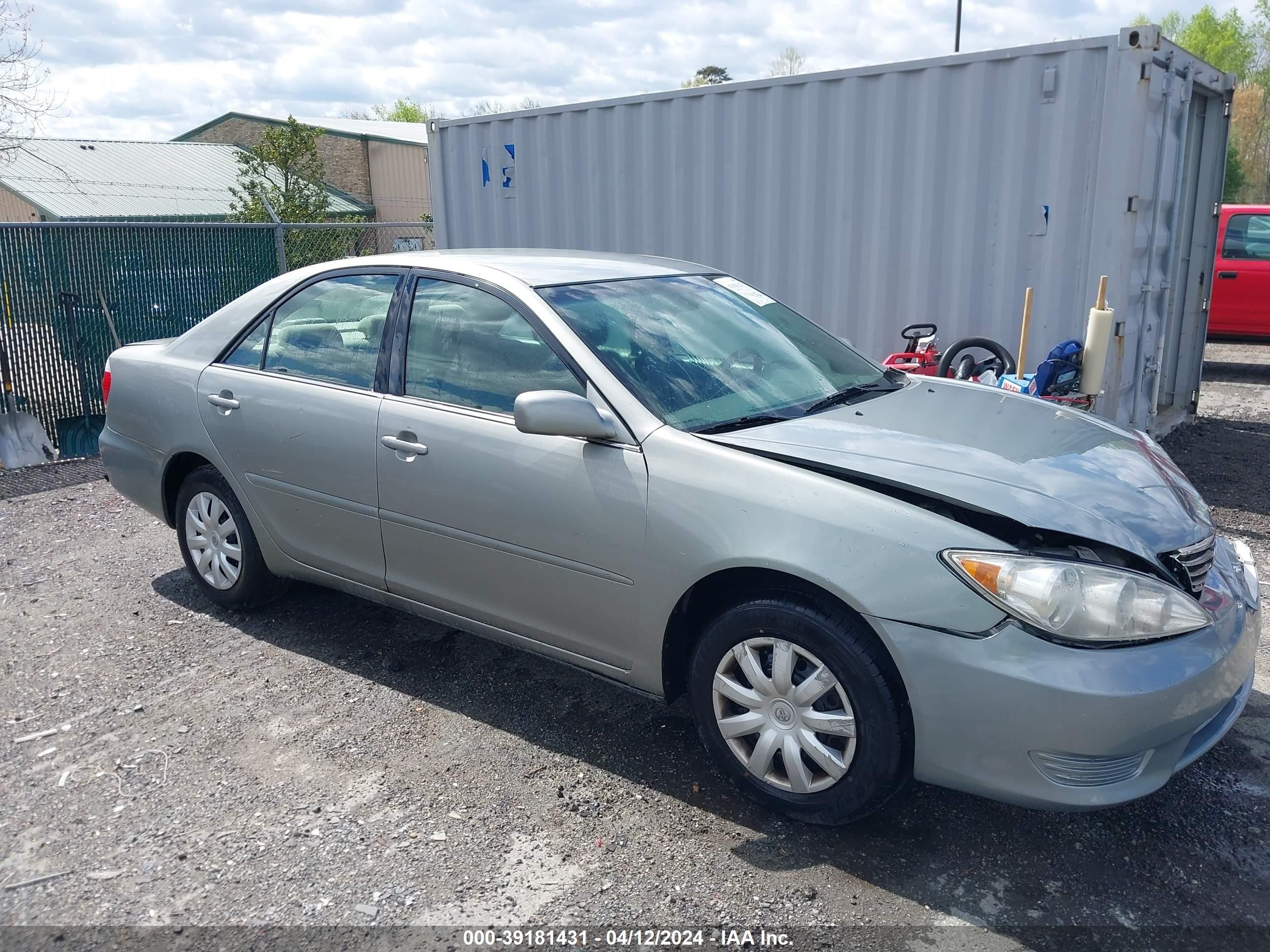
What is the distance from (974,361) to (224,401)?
4777 millimetres

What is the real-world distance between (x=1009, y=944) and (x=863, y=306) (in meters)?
5.45

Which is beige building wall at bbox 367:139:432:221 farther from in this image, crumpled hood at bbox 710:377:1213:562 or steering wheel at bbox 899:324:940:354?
crumpled hood at bbox 710:377:1213:562

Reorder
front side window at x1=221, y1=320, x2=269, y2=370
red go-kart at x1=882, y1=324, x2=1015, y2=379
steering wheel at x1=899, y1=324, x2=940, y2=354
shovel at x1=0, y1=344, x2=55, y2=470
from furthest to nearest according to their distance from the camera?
1. shovel at x1=0, y1=344, x2=55, y2=470
2. steering wheel at x1=899, y1=324, x2=940, y2=354
3. red go-kart at x1=882, y1=324, x2=1015, y2=379
4. front side window at x1=221, y1=320, x2=269, y2=370

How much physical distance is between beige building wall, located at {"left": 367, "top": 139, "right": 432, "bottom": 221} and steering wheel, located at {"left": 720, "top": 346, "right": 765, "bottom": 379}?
32.3 m

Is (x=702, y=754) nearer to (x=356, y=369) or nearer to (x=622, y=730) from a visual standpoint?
(x=622, y=730)

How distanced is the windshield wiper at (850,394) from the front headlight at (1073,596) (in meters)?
0.98

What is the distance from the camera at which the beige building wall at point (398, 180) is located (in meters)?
34.3

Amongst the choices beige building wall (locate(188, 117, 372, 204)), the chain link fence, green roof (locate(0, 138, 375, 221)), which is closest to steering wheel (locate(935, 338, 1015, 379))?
the chain link fence

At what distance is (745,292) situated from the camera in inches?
168

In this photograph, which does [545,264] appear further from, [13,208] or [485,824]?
[13,208]

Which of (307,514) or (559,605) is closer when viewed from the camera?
(559,605)

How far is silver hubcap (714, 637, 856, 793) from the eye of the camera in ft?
9.25

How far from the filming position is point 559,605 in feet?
11.0

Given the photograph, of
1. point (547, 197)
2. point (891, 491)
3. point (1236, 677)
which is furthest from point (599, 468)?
point (547, 197)
